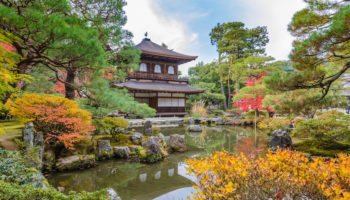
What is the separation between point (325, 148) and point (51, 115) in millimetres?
6758

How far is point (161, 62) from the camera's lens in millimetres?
15617

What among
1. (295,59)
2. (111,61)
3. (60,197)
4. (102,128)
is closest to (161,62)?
(111,61)

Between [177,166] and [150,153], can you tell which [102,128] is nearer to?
[150,153]

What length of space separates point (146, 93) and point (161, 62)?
324 centimetres

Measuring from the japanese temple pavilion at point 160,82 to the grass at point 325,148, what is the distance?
32.5 feet

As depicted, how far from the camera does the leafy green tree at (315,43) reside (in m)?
2.75

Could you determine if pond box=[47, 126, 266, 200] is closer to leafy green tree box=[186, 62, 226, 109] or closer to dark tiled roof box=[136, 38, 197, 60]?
dark tiled roof box=[136, 38, 197, 60]

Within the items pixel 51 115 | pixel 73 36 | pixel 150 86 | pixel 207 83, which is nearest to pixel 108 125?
pixel 51 115

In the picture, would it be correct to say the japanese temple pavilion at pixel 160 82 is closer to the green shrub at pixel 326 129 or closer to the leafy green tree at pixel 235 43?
the leafy green tree at pixel 235 43

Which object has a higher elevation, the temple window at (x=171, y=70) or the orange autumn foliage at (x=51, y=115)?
the temple window at (x=171, y=70)

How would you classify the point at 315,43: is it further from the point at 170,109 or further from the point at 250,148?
the point at 170,109

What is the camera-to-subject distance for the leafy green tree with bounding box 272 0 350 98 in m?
2.75

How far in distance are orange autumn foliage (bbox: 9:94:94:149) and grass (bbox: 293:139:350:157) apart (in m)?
5.75

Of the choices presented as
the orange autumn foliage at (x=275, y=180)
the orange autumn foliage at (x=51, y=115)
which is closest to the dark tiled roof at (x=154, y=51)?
the orange autumn foliage at (x=51, y=115)
